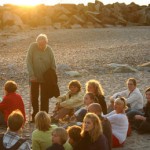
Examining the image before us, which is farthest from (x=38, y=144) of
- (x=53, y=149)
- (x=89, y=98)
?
(x=89, y=98)

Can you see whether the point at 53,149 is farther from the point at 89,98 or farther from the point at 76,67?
the point at 76,67

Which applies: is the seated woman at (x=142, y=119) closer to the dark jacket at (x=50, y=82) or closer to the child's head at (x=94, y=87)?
the child's head at (x=94, y=87)

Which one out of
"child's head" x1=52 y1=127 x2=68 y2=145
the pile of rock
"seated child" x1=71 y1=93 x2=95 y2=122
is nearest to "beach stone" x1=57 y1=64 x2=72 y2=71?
"seated child" x1=71 y1=93 x2=95 y2=122

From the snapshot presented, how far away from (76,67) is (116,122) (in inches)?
462

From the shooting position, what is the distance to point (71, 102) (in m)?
9.95

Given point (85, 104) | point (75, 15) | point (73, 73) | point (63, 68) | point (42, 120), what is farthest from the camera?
point (75, 15)

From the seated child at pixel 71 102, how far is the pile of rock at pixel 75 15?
3308 cm

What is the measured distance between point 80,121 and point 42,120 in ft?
5.90

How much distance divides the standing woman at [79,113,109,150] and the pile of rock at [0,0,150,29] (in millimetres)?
36299

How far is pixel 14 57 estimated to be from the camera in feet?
81.4

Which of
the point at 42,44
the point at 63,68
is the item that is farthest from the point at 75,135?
the point at 63,68

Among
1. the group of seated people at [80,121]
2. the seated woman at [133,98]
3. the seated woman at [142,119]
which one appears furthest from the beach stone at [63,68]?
the seated woman at [142,119]

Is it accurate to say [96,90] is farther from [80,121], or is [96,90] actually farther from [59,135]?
[59,135]

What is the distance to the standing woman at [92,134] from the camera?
6801 mm
